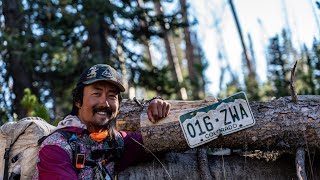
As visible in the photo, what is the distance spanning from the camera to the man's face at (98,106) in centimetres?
414

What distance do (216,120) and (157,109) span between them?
0.59 m

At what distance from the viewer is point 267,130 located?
14.2 ft

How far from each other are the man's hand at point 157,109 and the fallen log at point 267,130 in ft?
0.19

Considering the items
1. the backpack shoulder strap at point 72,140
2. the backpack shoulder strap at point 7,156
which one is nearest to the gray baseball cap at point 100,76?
the backpack shoulder strap at point 72,140

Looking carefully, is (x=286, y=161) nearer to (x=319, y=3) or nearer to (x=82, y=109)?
(x=82, y=109)

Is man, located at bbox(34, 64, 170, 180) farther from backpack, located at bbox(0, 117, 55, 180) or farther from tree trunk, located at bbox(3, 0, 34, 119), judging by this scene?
tree trunk, located at bbox(3, 0, 34, 119)

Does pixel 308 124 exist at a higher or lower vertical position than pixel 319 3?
lower

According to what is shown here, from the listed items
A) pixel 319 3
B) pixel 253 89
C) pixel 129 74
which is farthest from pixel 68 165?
pixel 253 89

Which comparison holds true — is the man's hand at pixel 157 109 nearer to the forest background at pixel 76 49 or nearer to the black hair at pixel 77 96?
the black hair at pixel 77 96

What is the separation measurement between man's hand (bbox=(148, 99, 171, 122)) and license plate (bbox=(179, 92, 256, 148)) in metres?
0.18

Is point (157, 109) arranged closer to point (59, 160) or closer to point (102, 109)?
point (102, 109)

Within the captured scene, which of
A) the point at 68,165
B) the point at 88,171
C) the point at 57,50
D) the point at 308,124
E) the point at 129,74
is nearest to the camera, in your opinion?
the point at 68,165

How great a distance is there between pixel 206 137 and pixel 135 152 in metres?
0.71

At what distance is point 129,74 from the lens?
38.9ft
